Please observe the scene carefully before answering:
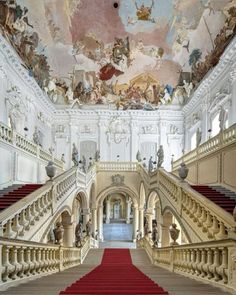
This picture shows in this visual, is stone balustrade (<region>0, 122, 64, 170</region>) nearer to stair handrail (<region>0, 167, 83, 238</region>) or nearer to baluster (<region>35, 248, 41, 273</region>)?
stair handrail (<region>0, 167, 83, 238</region>)

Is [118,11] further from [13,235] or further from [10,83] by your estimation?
[13,235]

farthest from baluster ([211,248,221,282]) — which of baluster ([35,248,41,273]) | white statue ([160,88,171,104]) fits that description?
white statue ([160,88,171,104])

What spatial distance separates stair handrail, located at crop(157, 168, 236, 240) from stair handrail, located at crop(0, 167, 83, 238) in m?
3.68

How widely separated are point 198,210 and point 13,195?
646cm

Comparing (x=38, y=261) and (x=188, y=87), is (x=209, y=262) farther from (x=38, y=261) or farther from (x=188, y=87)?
(x=188, y=87)

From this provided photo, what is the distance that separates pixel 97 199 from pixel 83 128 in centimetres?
577

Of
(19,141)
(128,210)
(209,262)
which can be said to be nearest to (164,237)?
(19,141)

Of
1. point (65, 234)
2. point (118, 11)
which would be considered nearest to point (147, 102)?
point (118, 11)

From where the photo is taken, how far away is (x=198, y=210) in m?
10.5

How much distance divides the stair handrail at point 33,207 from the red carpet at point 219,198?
511 cm

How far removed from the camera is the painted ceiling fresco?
72.2ft

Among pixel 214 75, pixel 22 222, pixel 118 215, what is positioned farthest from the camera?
pixel 118 215

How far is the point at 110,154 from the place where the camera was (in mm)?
30953

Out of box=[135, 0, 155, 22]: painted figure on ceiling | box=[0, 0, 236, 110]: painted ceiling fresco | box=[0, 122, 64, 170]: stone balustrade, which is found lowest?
box=[0, 122, 64, 170]: stone balustrade
